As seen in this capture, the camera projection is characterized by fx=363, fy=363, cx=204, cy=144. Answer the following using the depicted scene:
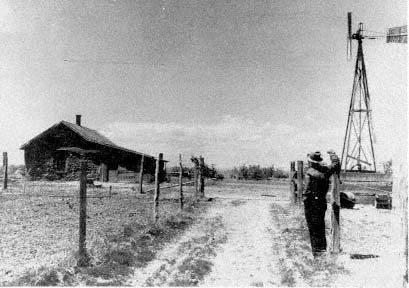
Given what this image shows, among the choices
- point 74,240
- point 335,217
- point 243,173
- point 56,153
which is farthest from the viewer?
point 243,173

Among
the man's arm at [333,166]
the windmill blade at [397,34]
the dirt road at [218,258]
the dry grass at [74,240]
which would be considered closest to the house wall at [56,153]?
the dry grass at [74,240]

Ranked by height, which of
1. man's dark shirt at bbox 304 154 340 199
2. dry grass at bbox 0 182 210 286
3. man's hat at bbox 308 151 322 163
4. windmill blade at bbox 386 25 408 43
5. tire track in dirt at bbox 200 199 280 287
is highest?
windmill blade at bbox 386 25 408 43

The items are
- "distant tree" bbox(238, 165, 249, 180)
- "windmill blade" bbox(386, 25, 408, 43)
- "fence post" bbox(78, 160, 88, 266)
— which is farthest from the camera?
"distant tree" bbox(238, 165, 249, 180)

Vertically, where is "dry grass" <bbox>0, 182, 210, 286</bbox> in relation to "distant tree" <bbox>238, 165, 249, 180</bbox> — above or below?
below

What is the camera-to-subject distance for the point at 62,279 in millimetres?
5309

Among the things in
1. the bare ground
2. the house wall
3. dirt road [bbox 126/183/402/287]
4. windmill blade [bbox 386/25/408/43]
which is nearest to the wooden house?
the house wall

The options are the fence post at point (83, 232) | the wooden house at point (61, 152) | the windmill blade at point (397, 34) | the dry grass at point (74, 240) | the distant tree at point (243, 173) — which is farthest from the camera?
the distant tree at point (243, 173)

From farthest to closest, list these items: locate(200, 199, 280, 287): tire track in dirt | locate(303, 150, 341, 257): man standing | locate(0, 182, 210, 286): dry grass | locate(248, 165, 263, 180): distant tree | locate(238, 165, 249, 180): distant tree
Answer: locate(238, 165, 249, 180): distant tree < locate(248, 165, 263, 180): distant tree < locate(303, 150, 341, 257): man standing < locate(200, 199, 280, 287): tire track in dirt < locate(0, 182, 210, 286): dry grass

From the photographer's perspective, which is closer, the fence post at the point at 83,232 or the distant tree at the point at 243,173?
the fence post at the point at 83,232

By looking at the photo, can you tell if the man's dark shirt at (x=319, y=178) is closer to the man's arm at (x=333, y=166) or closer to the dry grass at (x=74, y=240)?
the man's arm at (x=333, y=166)

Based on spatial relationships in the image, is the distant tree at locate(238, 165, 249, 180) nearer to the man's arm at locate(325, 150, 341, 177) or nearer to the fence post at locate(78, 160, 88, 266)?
the man's arm at locate(325, 150, 341, 177)

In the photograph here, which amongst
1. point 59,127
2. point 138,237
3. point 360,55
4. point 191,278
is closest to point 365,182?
point 360,55

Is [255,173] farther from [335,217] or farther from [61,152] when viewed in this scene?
[335,217]

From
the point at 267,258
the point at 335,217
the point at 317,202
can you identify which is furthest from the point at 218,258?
the point at 335,217
